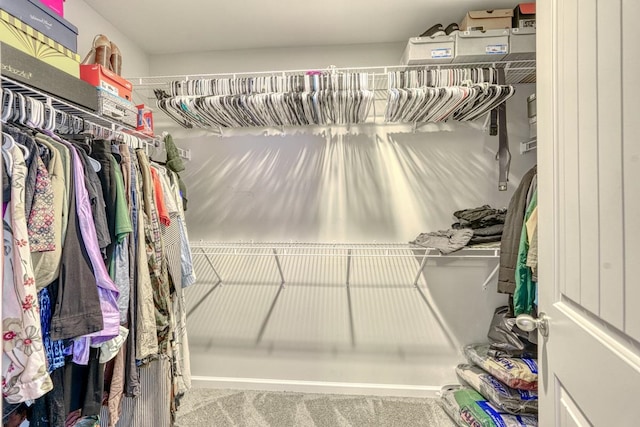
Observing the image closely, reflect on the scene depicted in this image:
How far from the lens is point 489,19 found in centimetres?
165

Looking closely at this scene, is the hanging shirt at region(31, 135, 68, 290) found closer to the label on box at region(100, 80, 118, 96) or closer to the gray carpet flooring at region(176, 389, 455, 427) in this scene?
the label on box at region(100, 80, 118, 96)

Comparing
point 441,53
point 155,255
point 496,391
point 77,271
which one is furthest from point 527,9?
point 77,271

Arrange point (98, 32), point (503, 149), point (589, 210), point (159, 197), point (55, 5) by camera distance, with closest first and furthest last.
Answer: point (589, 210) → point (55, 5) → point (159, 197) → point (98, 32) → point (503, 149)

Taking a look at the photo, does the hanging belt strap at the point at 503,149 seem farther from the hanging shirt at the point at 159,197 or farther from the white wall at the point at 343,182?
the hanging shirt at the point at 159,197

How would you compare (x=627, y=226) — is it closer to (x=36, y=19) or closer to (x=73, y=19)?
(x=36, y=19)

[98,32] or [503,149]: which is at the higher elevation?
[98,32]

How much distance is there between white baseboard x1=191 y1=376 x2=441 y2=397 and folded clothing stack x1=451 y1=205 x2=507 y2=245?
105 cm

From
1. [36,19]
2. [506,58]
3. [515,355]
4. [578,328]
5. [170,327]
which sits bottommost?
[515,355]

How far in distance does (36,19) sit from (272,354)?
206 cm

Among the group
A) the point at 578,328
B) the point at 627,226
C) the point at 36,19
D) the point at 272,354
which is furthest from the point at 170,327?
the point at 627,226

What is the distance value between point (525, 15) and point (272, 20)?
139 cm

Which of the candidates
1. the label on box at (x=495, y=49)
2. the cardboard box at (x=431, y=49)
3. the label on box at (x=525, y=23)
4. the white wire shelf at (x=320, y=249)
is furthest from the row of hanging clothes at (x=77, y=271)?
the label on box at (x=525, y=23)

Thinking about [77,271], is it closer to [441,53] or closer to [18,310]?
[18,310]

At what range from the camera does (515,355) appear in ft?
5.51
